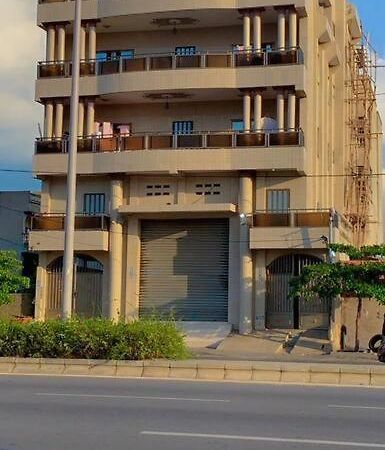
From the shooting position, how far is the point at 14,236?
131 feet

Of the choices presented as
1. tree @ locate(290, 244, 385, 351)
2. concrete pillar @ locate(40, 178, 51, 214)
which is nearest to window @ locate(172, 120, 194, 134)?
concrete pillar @ locate(40, 178, 51, 214)

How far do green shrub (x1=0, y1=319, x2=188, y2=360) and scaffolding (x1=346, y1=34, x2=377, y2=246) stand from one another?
26.1 meters

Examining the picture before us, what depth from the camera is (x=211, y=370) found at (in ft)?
49.9

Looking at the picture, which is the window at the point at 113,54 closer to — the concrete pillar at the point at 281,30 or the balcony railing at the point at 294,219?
the concrete pillar at the point at 281,30

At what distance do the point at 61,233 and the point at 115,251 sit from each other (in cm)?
231

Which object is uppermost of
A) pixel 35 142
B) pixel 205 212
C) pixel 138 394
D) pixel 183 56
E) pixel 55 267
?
pixel 183 56

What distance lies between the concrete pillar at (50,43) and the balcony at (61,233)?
6627 mm

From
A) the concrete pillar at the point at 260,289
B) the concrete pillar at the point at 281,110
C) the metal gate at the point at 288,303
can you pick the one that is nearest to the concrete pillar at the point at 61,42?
the concrete pillar at the point at 281,110

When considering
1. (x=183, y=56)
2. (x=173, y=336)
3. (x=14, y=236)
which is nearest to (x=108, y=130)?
(x=183, y=56)

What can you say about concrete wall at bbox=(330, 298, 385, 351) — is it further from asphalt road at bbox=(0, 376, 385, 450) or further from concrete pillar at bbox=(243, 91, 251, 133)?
asphalt road at bbox=(0, 376, 385, 450)

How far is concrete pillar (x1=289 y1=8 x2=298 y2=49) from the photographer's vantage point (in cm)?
3106

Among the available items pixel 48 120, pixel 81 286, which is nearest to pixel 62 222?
pixel 81 286

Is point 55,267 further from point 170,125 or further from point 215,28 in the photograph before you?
point 215,28

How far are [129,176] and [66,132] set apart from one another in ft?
12.1
